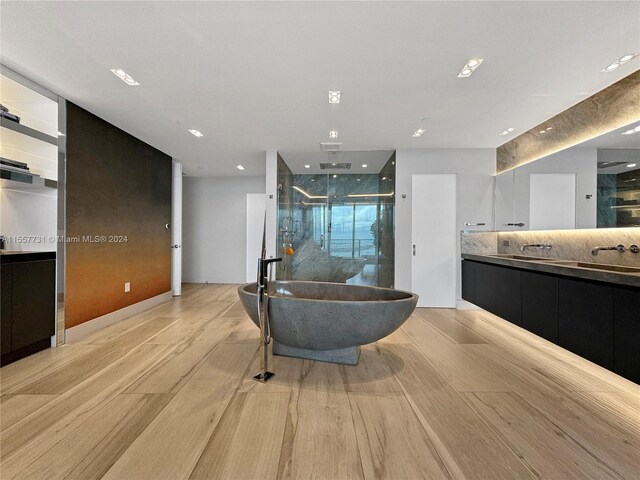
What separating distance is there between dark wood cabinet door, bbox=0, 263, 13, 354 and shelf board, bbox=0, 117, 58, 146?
1136mm

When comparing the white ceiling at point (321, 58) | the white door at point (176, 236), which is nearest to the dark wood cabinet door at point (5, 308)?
the white ceiling at point (321, 58)

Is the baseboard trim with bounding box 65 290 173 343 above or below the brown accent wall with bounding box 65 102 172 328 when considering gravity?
below

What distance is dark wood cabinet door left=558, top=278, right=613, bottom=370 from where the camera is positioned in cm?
182

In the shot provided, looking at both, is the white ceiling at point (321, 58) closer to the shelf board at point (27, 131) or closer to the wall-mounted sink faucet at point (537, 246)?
the shelf board at point (27, 131)

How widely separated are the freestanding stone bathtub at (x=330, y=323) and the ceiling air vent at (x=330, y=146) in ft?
8.41

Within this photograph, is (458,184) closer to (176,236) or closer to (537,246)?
(537,246)

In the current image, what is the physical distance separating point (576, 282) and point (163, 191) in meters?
5.28

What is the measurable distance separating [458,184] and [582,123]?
63.2 inches

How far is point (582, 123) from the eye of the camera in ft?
9.86

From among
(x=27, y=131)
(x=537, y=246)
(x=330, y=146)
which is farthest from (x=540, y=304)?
(x=27, y=131)

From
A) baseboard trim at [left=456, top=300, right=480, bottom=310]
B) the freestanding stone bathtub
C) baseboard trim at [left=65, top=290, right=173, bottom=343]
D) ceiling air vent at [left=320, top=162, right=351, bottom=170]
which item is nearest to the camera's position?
the freestanding stone bathtub

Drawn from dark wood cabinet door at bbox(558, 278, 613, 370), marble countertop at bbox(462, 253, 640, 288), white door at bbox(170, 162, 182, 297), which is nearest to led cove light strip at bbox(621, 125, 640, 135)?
marble countertop at bbox(462, 253, 640, 288)

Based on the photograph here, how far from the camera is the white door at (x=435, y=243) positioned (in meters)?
4.43

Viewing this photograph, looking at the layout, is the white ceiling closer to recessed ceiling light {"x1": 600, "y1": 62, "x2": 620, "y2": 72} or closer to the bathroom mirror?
recessed ceiling light {"x1": 600, "y1": 62, "x2": 620, "y2": 72}
